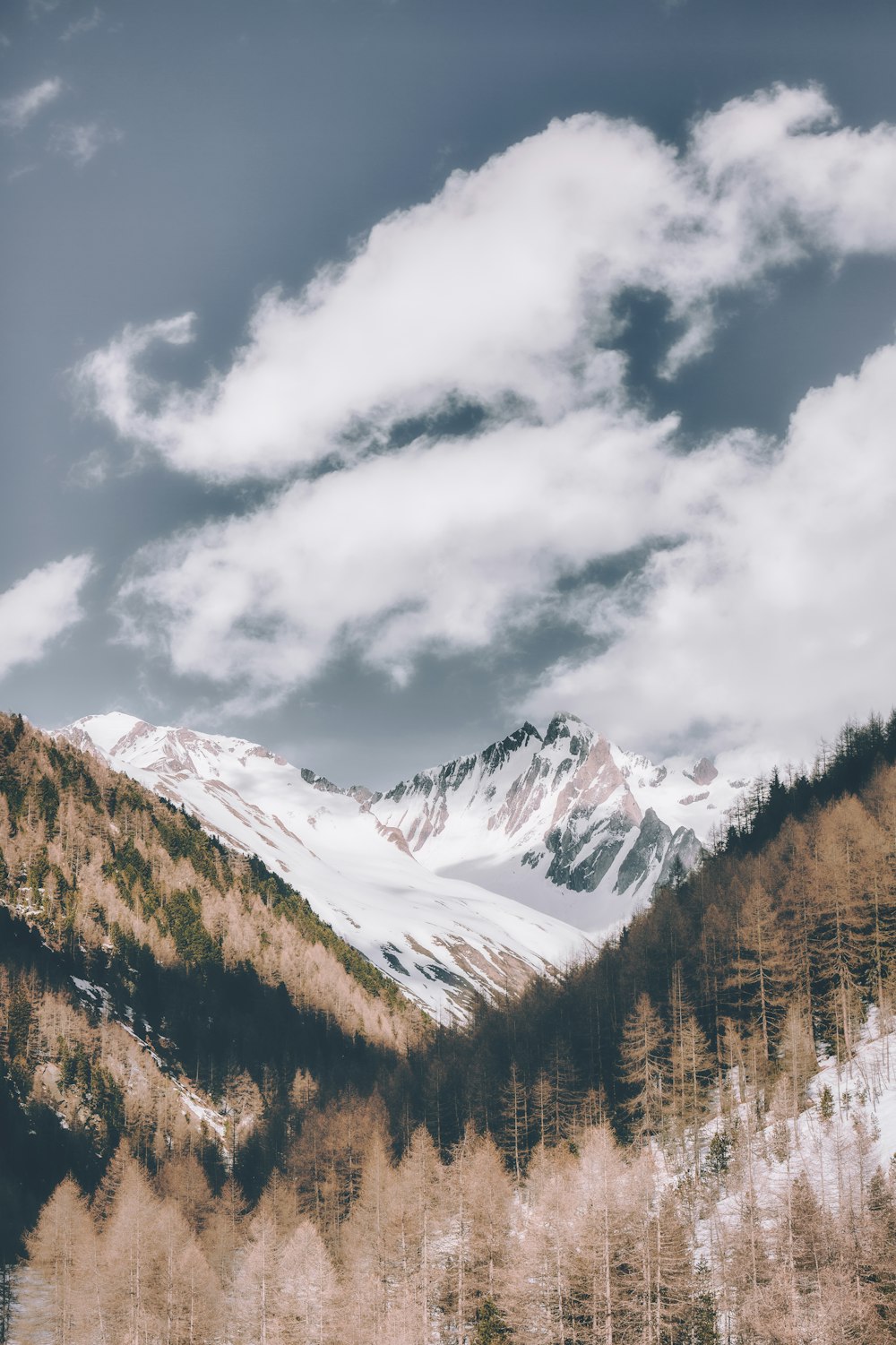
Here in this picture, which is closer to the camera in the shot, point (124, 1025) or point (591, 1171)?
point (591, 1171)

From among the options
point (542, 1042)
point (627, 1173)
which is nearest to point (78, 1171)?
point (542, 1042)

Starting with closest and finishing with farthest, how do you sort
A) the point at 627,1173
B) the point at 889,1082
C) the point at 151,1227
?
1. the point at 627,1173
2. the point at 889,1082
3. the point at 151,1227

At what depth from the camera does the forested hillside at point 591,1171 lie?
213 ft

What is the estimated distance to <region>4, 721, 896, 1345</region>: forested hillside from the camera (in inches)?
2559

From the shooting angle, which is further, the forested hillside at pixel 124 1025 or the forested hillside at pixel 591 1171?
the forested hillside at pixel 124 1025

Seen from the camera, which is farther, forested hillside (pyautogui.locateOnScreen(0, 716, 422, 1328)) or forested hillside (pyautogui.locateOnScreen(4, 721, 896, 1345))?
forested hillside (pyautogui.locateOnScreen(0, 716, 422, 1328))

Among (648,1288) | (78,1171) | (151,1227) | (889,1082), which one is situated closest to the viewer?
(648,1288)

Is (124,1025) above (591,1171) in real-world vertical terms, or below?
above

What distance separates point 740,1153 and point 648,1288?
709 inches

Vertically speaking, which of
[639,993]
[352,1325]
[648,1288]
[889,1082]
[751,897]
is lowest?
[352,1325]

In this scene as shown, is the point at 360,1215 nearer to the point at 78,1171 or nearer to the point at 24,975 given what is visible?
the point at 78,1171

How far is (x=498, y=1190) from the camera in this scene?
267ft

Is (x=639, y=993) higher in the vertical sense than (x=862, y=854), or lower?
lower

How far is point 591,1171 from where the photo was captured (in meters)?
74.7
